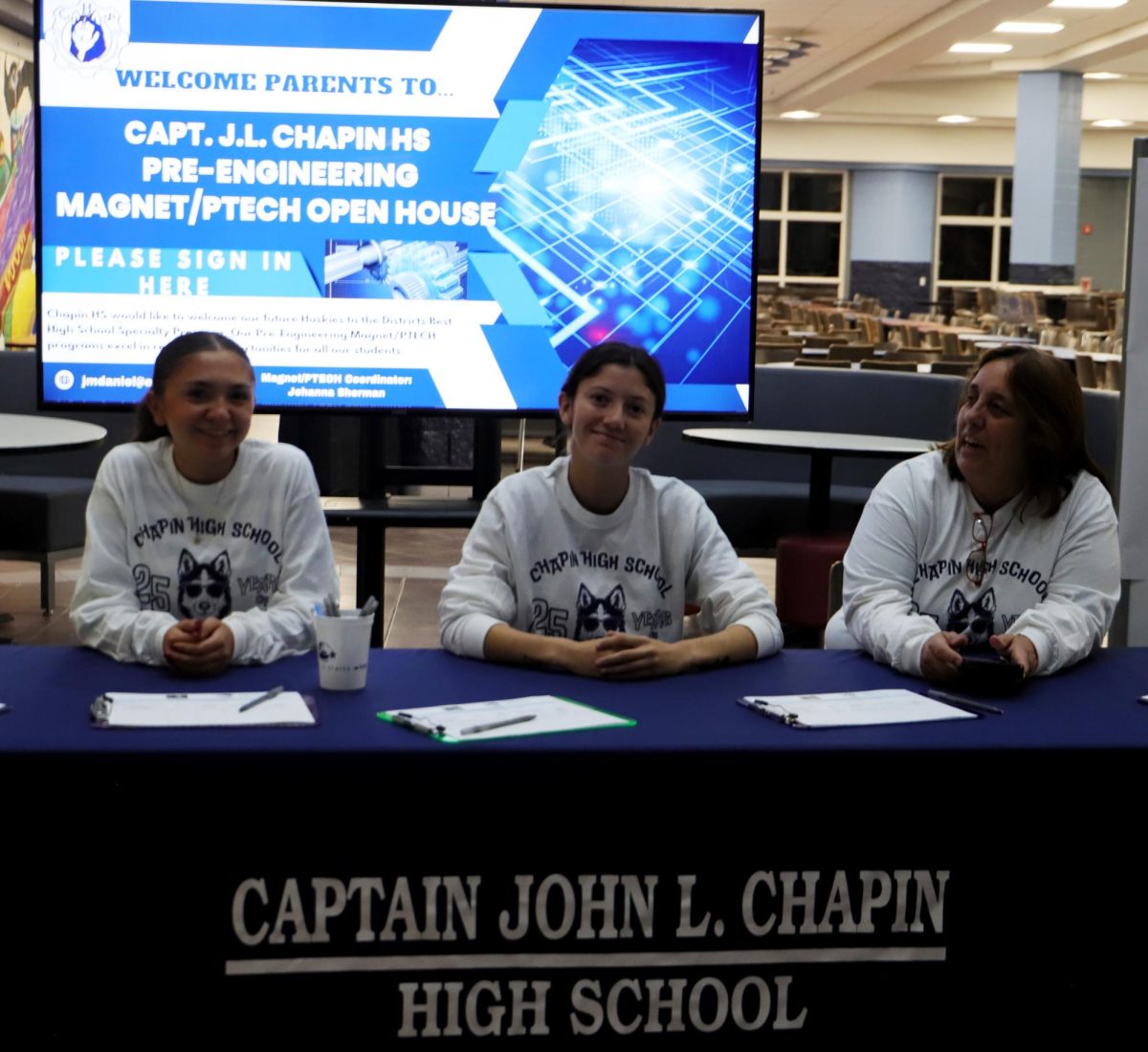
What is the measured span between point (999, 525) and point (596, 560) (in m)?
0.71

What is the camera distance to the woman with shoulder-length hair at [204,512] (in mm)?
2504

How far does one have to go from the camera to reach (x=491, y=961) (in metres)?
1.87

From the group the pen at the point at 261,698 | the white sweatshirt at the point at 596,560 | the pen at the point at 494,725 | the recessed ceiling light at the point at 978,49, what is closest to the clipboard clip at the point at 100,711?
the pen at the point at 261,698

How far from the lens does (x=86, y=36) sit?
378 centimetres

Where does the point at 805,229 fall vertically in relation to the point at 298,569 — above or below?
above

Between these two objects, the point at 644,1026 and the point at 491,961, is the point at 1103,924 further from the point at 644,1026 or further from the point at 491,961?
the point at 491,961

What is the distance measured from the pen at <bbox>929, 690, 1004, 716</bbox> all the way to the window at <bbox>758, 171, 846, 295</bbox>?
23358mm

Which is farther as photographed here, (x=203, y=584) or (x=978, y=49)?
(x=978, y=49)

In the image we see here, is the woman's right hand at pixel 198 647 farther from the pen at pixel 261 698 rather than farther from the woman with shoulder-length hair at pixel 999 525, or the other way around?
the woman with shoulder-length hair at pixel 999 525

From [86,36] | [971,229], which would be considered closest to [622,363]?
[86,36]

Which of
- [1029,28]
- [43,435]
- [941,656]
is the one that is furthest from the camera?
[1029,28]

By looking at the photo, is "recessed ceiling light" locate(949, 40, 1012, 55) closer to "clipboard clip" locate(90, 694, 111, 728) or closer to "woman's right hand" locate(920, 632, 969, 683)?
"woman's right hand" locate(920, 632, 969, 683)

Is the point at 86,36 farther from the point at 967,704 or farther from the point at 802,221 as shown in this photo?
the point at 802,221

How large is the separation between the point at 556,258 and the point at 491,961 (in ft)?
8.09
